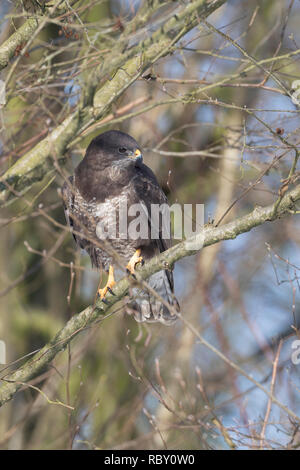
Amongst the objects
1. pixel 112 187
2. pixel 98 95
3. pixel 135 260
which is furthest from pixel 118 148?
pixel 98 95

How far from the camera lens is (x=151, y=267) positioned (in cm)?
486

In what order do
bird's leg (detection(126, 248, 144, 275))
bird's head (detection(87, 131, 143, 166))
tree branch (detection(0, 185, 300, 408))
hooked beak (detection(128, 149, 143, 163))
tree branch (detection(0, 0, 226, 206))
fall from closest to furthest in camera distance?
tree branch (detection(0, 0, 226, 206)) → tree branch (detection(0, 185, 300, 408)) → hooked beak (detection(128, 149, 143, 163)) → bird's head (detection(87, 131, 143, 166)) → bird's leg (detection(126, 248, 144, 275))

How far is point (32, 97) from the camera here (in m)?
6.62

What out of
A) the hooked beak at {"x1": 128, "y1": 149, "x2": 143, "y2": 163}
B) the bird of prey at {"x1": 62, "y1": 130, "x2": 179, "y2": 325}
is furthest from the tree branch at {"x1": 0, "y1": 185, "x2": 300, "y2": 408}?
the hooked beak at {"x1": 128, "y1": 149, "x2": 143, "y2": 163}

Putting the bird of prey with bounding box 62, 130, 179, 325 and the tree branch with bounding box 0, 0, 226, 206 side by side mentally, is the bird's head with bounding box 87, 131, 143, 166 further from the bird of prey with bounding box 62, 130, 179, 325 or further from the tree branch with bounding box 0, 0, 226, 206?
the tree branch with bounding box 0, 0, 226, 206

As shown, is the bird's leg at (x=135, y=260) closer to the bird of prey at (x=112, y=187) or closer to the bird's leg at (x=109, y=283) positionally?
the bird of prey at (x=112, y=187)

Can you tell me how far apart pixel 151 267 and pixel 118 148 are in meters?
1.65

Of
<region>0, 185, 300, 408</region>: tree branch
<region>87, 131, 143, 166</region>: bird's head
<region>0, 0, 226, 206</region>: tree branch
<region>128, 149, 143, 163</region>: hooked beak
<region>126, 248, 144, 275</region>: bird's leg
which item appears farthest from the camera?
<region>126, 248, 144, 275</region>: bird's leg

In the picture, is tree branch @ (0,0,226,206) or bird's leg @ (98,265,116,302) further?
bird's leg @ (98,265,116,302)

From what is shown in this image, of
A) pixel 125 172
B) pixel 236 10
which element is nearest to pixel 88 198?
pixel 125 172

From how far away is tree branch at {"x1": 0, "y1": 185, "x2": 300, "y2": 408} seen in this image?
14.2 feet

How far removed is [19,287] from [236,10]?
17.2 ft

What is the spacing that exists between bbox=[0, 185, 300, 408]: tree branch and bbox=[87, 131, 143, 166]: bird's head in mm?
1389

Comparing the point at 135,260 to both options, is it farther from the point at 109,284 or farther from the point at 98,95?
the point at 98,95
